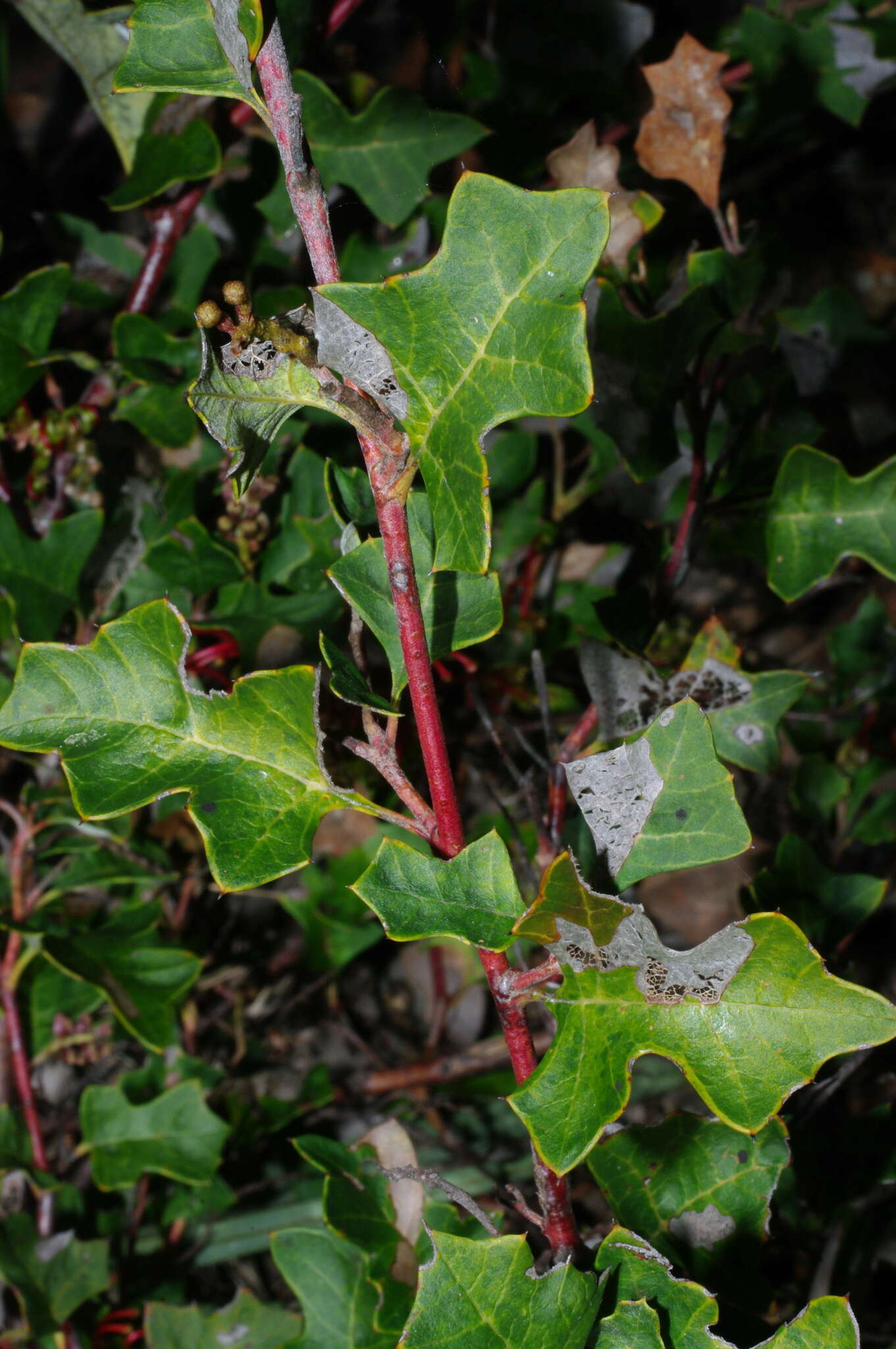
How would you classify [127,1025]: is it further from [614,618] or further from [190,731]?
[614,618]

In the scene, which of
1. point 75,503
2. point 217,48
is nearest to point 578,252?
point 217,48

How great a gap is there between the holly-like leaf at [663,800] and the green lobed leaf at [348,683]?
16cm

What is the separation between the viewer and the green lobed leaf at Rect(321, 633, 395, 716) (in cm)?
76

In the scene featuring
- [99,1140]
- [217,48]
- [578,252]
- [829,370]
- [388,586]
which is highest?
[217,48]

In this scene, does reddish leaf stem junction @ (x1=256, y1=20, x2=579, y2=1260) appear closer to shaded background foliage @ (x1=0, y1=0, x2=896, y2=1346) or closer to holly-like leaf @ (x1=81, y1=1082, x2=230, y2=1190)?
shaded background foliage @ (x1=0, y1=0, x2=896, y2=1346)

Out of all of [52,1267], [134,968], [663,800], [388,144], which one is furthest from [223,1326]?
[388,144]

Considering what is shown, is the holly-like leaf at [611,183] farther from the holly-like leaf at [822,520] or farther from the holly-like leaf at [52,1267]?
the holly-like leaf at [52,1267]

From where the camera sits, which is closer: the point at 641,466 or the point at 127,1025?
the point at 641,466

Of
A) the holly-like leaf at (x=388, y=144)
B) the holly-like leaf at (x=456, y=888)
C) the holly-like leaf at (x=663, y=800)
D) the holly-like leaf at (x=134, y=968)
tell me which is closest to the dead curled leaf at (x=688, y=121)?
the holly-like leaf at (x=388, y=144)

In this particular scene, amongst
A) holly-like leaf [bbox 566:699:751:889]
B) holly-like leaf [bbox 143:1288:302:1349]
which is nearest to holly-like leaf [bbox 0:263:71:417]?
holly-like leaf [bbox 566:699:751:889]

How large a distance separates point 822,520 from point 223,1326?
1.24m

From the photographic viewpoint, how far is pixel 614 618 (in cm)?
112

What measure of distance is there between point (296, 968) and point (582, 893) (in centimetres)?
123

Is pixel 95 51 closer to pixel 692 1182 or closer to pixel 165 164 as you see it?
pixel 165 164
